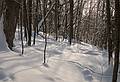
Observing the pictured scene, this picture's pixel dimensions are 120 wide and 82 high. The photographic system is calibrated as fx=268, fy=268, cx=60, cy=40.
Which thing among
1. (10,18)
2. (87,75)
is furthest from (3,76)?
(10,18)

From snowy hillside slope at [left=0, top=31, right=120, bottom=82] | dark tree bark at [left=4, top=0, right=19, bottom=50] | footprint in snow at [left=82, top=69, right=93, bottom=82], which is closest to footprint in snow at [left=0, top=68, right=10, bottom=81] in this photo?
snowy hillside slope at [left=0, top=31, right=120, bottom=82]

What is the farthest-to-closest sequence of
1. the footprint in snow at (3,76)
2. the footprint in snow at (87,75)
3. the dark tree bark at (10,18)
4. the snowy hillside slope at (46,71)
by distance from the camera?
the dark tree bark at (10,18), the footprint in snow at (87,75), the snowy hillside slope at (46,71), the footprint in snow at (3,76)

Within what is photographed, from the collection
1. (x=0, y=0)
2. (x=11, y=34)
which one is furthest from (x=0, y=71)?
(x=0, y=0)

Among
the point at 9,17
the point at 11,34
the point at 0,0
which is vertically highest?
the point at 0,0

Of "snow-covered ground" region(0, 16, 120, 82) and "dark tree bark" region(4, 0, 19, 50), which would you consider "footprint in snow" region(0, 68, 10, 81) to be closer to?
"snow-covered ground" region(0, 16, 120, 82)

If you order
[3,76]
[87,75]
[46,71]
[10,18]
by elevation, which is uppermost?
[10,18]

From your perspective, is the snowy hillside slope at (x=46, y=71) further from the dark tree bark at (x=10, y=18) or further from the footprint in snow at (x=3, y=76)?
the dark tree bark at (x=10, y=18)

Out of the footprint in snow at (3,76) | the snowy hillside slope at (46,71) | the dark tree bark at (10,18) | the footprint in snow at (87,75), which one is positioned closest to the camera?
the footprint in snow at (3,76)

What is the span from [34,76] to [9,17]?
4.09m

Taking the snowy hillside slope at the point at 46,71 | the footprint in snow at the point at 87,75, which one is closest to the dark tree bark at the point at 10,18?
the snowy hillside slope at the point at 46,71

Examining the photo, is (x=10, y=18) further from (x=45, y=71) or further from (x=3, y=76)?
(x=3, y=76)

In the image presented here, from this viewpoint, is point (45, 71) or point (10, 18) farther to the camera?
point (10, 18)

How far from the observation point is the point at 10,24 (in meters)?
10.0

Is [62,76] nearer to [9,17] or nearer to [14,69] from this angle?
[14,69]
